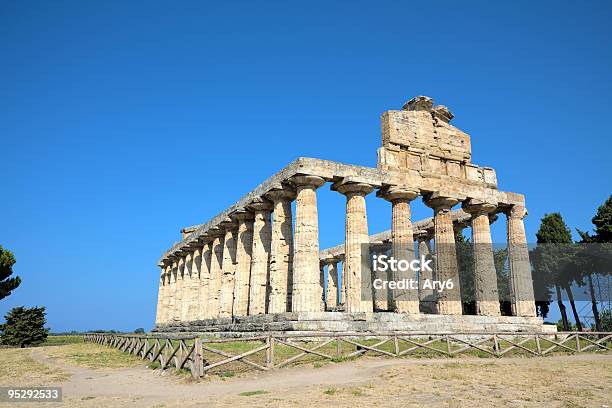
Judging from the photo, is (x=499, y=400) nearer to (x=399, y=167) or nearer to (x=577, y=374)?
(x=577, y=374)

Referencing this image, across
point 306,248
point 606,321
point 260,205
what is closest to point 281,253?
point 306,248

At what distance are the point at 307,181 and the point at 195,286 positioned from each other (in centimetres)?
1970

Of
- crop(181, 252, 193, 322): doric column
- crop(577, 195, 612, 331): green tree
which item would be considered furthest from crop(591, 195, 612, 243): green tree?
crop(181, 252, 193, 322): doric column

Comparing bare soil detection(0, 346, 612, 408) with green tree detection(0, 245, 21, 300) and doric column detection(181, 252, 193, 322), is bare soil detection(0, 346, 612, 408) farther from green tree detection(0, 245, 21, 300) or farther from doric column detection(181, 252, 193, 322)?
green tree detection(0, 245, 21, 300)

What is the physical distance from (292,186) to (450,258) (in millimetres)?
10071

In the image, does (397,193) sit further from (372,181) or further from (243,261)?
(243,261)

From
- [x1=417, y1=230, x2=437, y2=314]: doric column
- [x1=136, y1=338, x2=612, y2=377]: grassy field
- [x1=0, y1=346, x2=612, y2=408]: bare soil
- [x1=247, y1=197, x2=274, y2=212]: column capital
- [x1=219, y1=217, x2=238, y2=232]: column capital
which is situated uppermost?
[x1=247, y1=197, x2=274, y2=212]: column capital

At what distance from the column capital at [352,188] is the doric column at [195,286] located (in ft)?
59.5

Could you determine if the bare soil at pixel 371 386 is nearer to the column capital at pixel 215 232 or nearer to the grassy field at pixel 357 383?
the grassy field at pixel 357 383

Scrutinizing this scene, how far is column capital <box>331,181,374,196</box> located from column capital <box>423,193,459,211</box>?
4317mm

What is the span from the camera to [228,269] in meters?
32.3

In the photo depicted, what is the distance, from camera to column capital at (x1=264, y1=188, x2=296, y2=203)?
25688mm

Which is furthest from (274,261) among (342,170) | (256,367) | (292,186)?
(256,367)

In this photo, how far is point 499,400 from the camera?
34.9 feet
